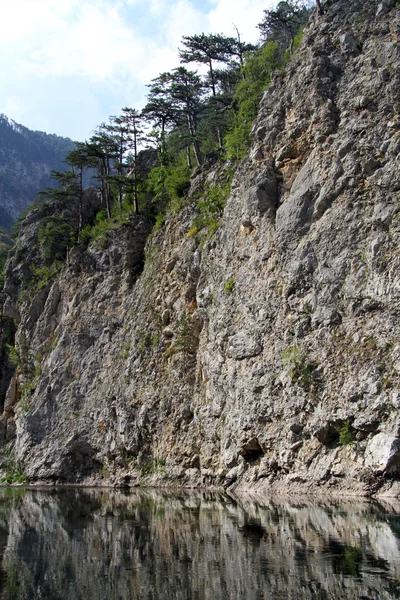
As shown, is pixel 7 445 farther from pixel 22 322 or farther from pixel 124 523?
pixel 124 523

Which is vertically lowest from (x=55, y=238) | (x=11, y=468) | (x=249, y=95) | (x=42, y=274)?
(x=11, y=468)

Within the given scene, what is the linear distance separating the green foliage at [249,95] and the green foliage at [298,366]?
51.1ft

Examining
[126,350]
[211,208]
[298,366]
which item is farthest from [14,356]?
[298,366]

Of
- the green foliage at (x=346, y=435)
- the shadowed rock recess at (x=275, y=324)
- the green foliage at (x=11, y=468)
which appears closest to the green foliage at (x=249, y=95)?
the shadowed rock recess at (x=275, y=324)

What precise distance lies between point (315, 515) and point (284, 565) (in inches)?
205

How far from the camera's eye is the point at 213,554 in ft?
34.0

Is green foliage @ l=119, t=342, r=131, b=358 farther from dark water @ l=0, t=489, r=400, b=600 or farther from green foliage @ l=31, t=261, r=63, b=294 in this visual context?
dark water @ l=0, t=489, r=400, b=600

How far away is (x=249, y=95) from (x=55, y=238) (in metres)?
22.5

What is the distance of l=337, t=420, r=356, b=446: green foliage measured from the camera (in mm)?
18672

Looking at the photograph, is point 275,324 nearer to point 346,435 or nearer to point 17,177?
point 346,435

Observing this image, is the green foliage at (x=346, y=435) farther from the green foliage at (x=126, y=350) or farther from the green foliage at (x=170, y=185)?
the green foliage at (x=170, y=185)

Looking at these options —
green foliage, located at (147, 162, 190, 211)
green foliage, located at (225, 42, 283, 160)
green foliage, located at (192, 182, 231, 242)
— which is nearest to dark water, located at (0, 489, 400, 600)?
green foliage, located at (192, 182, 231, 242)

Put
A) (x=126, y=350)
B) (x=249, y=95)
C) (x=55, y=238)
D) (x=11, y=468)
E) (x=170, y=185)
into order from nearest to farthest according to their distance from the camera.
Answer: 1. (x=126, y=350)
2. (x=249, y=95)
3. (x=170, y=185)
4. (x=11, y=468)
5. (x=55, y=238)

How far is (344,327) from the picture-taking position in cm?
2081
